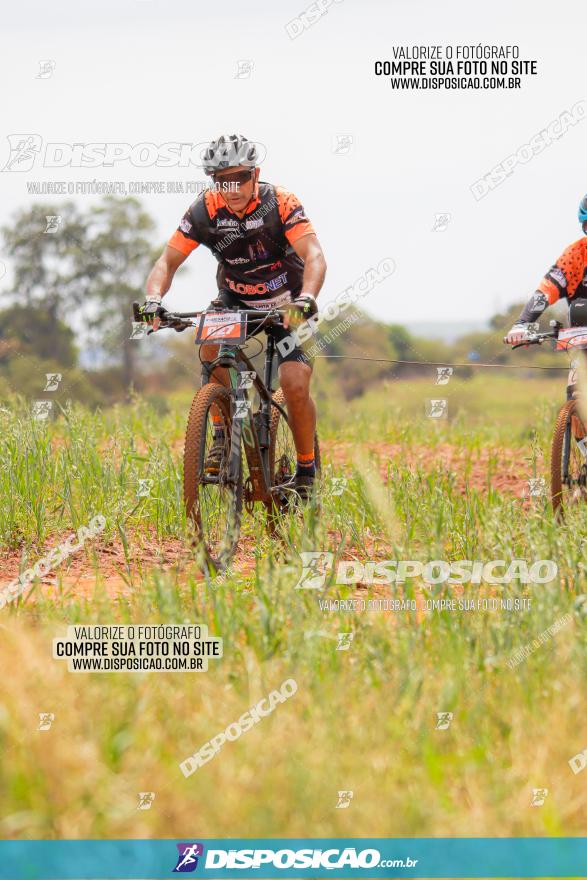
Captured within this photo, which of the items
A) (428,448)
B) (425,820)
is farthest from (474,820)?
(428,448)

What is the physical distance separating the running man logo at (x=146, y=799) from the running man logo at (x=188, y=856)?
0.14 metres

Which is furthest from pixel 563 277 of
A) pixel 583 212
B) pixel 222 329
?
pixel 222 329

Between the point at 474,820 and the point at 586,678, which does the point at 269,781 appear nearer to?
the point at 474,820

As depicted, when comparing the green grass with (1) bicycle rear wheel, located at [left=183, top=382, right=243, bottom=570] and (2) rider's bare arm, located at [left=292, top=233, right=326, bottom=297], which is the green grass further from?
(2) rider's bare arm, located at [left=292, top=233, right=326, bottom=297]

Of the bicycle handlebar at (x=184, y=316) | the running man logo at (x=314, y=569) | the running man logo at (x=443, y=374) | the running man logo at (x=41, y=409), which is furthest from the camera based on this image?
the running man logo at (x=443, y=374)

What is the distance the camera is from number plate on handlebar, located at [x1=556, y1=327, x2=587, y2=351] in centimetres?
582

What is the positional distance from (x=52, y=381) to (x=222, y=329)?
2.44 m

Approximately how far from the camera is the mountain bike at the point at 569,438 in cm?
585

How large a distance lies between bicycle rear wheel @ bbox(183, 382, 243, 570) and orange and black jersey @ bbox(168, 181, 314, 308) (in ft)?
2.98

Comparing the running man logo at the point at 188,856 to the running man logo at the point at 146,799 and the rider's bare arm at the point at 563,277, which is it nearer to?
the running man logo at the point at 146,799

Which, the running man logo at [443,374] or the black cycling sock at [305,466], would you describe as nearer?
the black cycling sock at [305,466]

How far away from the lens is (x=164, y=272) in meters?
5.53

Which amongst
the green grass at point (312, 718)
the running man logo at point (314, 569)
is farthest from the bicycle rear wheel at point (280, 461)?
the running man logo at point (314, 569)

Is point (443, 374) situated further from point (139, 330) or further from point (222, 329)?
point (222, 329)
